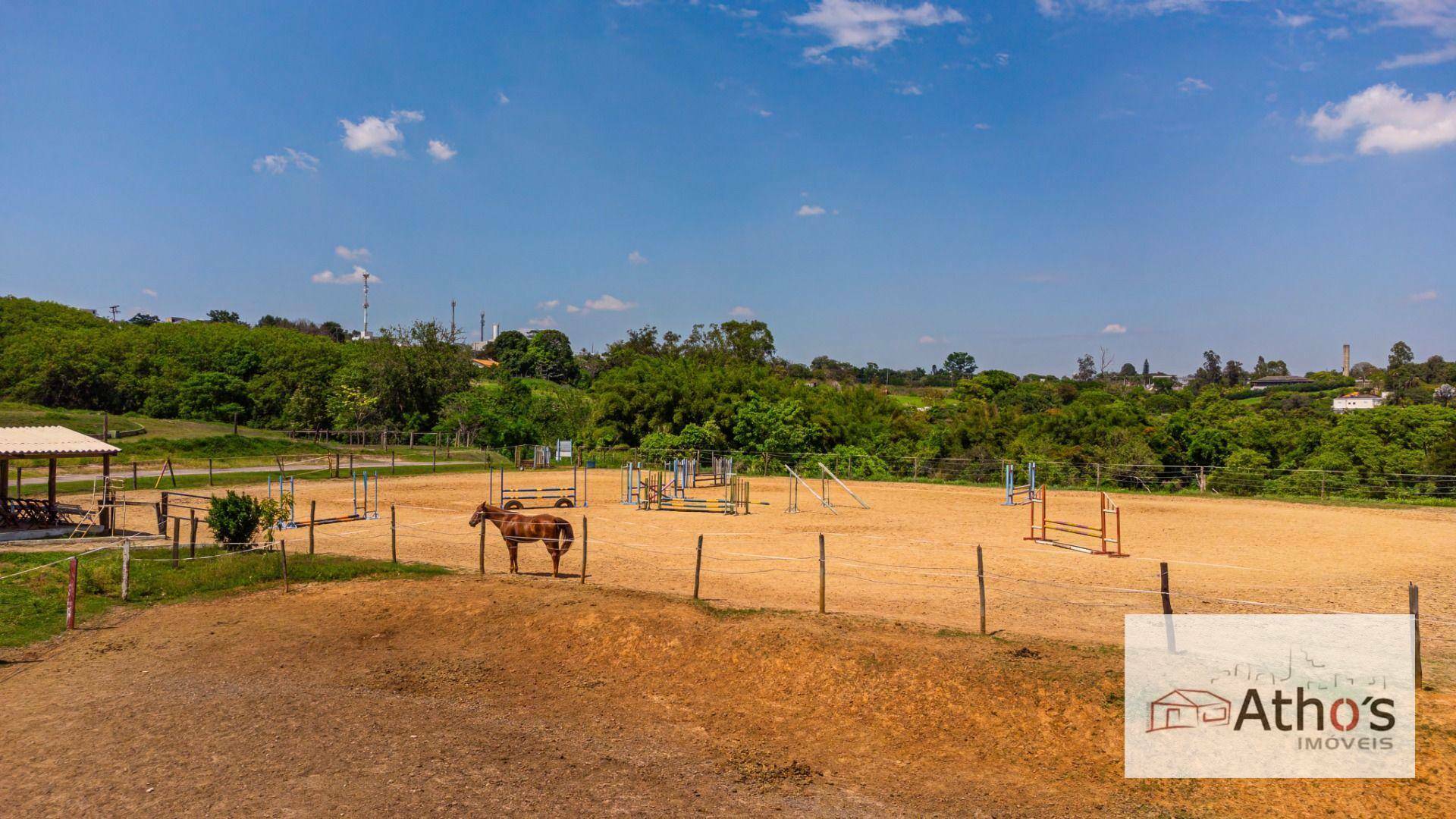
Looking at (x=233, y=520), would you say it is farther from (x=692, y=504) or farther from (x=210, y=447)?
(x=210, y=447)

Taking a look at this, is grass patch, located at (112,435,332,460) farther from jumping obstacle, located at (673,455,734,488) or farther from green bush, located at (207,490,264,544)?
green bush, located at (207,490,264,544)

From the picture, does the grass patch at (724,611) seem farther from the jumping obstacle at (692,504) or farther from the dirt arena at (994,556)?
the jumping obstacle at (692,504)

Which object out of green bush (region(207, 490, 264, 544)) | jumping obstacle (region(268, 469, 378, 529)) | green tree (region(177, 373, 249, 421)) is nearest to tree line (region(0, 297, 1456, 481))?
green tree (region(177, 373, 249, 421))

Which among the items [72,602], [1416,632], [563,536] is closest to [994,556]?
[563,536]

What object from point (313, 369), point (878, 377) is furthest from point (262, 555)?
point (878, 377)

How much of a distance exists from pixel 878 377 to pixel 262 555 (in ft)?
463

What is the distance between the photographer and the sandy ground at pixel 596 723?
22.1 feet

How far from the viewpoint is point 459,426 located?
6188 centimetres

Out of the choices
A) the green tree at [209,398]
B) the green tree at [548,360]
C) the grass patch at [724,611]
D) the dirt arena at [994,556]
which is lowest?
the dirt arena at [994,556]

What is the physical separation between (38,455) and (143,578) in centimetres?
751

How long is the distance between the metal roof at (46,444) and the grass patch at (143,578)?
3.19m

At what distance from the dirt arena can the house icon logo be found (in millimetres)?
2528

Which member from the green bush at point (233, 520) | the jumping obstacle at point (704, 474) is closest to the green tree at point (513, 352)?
the jumping obstacle at point (704, 474)

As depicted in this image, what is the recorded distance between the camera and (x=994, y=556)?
59.8ft
